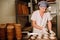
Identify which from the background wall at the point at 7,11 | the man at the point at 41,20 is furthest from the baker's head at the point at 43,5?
the background wall at the point at 7,11

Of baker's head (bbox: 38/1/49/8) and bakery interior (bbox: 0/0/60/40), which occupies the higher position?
baker's head (bbox: 38/1/49/8)

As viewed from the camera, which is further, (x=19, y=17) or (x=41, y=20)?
(x=19, y=17)

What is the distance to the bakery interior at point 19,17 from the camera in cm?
143

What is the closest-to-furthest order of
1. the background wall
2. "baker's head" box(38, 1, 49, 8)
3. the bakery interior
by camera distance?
"baker's head" box(38, 1, 49, 8) → the bakery interior → the background wall

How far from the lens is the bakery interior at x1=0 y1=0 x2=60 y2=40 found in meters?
1.43

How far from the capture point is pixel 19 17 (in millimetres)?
1549

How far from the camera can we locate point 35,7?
1.45 m

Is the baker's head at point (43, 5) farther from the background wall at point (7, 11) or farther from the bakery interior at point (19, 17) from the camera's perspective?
the background wall at point (7, 11)

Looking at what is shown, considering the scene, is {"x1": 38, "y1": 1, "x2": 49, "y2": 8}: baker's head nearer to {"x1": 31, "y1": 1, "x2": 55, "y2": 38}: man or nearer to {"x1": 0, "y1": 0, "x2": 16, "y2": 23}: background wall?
{"x1": 31, "y1": 1, "x2": 55, "y2": 38}: man

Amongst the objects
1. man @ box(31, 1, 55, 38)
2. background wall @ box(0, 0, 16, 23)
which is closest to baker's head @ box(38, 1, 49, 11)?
man @ box(31, 1, 55, 38)

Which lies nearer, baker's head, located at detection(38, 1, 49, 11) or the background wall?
baker's head, located at detection(38, 1, 49, 11)

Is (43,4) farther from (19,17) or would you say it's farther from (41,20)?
(19,17)

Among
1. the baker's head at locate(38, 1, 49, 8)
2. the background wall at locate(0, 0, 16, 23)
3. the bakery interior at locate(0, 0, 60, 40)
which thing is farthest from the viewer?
the background wall at locate(0, 0, 16, 23)

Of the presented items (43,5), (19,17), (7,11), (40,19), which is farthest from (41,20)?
(7,11)
